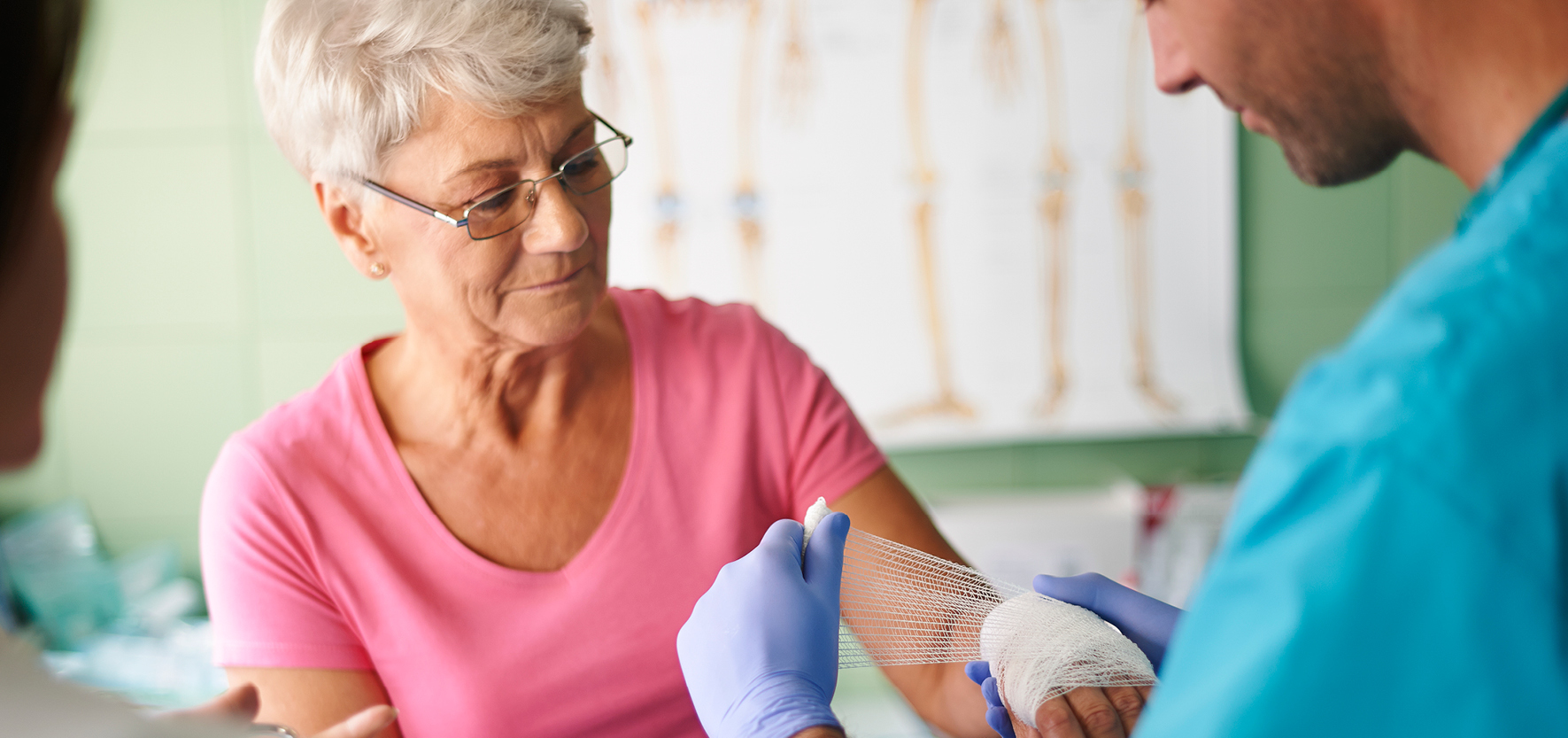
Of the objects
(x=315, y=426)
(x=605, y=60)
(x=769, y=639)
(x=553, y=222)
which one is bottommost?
(x=769, y=639)

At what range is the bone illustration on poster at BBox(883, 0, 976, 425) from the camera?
6.79ft

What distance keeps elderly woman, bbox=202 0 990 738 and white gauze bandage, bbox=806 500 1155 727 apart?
95 millimetres

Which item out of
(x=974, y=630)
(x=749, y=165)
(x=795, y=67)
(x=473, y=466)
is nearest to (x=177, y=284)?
(x=749, y=165)

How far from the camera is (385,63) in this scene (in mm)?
791

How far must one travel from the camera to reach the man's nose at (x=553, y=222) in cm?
84

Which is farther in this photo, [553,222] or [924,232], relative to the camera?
[924,232]

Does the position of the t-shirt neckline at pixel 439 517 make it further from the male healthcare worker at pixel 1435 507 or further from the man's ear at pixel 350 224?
the male healthcare worker at pixel 1435 507

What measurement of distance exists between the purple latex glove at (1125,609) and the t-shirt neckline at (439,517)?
1.22ft

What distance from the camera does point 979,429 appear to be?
217 centimetres

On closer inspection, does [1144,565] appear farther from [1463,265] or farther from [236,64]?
[236,64]

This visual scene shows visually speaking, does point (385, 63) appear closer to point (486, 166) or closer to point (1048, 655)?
point (486, 166)

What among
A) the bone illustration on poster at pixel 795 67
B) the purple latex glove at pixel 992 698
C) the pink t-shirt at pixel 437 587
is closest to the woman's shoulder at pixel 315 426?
the pink t-shirt at pixel 437 587

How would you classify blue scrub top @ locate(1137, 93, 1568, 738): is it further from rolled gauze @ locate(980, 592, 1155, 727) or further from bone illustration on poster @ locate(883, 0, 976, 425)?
bone illustration on poster @ locate(883, 0, 976, 425)

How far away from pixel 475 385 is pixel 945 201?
1.38m
